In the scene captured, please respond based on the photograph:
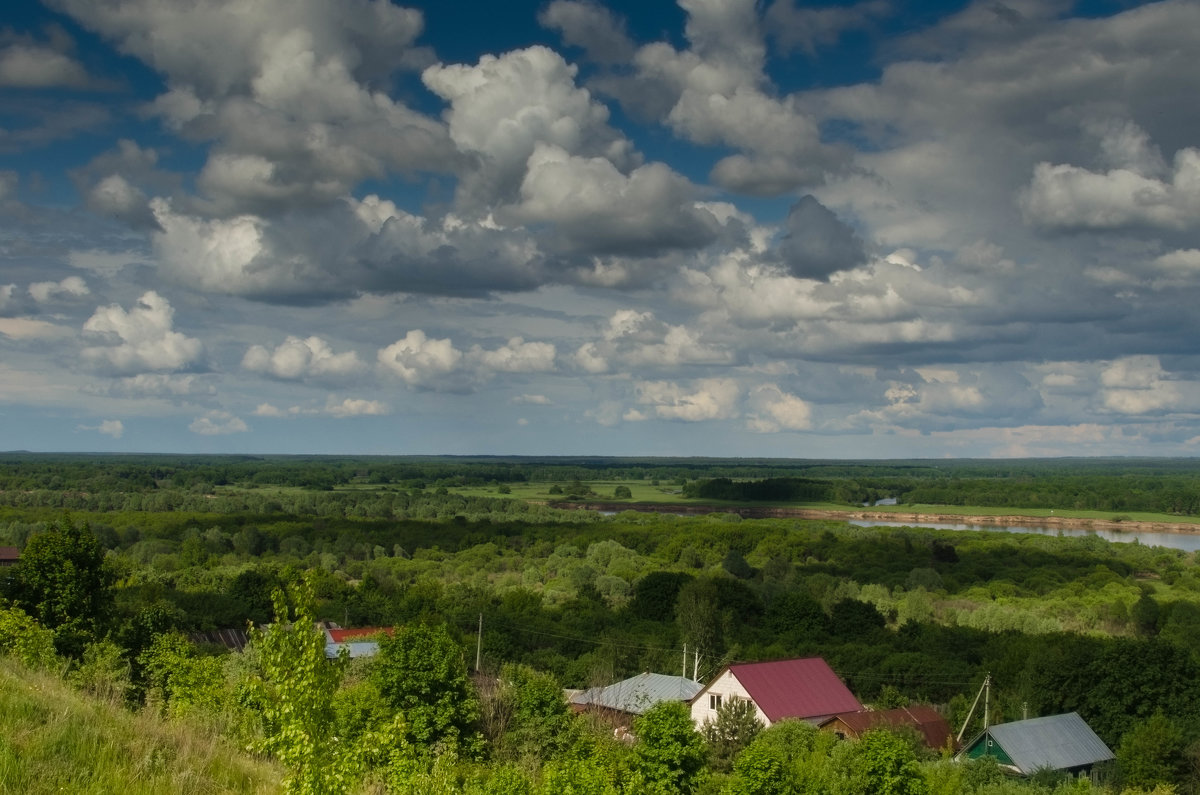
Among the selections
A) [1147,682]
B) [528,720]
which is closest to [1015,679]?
[1147,682]

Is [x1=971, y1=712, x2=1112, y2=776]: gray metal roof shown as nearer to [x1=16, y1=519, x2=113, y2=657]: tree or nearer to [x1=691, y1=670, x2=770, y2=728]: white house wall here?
[x1=691, y1=670, x2=770, y2=728]: white house wall

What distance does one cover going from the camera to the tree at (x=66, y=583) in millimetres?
31891

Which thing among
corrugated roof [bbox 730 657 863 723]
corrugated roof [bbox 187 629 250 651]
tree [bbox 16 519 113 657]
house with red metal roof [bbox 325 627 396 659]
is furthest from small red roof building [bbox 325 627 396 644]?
corrugated roof [bbox 730 657 863 723]

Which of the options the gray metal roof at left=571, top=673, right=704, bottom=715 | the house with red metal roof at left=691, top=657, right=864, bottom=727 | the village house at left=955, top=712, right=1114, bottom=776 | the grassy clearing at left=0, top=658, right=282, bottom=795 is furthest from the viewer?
the gray metal roof at left=571, top=673, right=704, bottom=715

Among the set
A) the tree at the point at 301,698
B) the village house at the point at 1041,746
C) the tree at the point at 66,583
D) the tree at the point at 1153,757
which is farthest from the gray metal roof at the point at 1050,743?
the tree at the point at 66,583

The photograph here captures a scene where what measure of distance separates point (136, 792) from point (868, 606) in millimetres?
54852

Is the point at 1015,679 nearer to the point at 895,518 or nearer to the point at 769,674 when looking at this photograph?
the point at 769,674

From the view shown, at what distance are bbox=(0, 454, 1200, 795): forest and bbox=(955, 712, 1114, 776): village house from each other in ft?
3.51

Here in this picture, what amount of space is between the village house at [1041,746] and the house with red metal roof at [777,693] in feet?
16.6

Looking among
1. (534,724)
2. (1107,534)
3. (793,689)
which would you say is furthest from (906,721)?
(1107,534)

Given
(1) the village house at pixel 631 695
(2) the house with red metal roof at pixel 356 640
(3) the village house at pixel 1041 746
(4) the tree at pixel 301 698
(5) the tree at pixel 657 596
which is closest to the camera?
(4) the tree at pixel 301 698

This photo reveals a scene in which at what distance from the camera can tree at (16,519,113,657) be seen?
105 ft

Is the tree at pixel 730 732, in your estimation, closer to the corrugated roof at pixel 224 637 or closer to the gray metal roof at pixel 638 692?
the gray metal roof at pixel 638 692

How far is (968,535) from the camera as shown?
115m
